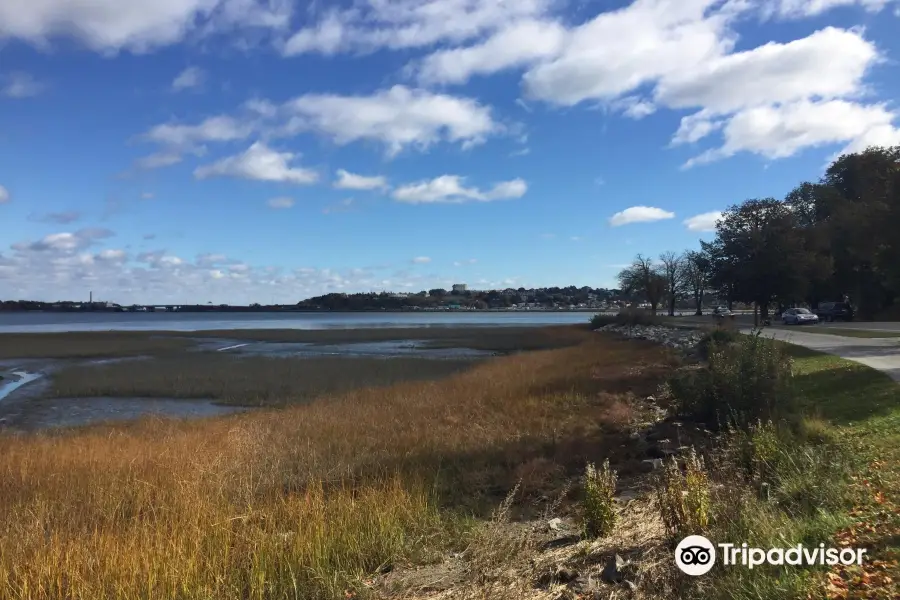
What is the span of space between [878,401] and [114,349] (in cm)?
6185

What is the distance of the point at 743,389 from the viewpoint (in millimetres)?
14055

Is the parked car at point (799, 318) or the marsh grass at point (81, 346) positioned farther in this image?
the marsh grass at point (81, 346)

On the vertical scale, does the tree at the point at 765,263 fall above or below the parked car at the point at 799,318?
above

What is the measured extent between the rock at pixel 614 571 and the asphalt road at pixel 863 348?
12.9m

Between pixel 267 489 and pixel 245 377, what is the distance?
27318mm

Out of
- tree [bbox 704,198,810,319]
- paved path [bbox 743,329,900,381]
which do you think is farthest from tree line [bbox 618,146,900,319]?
paved path [bbox 743,329,900,381]

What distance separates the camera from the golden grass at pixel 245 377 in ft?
103

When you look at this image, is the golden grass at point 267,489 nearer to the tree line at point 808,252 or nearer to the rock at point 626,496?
the rock at point 626,496

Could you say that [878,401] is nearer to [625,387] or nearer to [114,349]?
[625,387]

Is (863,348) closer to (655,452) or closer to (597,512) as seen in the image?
(655,452)

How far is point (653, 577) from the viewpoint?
20.5 ft

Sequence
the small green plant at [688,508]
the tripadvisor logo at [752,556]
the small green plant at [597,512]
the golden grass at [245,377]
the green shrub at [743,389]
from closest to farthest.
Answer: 1. the tripadvisor logo at [752,556]
2. the small green plant at [688,508]
3. the small green plant at [597,512]
4. the green shrub at [743,389]
5. the golden grass at [245,377]

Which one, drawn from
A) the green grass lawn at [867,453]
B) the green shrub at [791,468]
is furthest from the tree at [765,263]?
the green shrub at [791,468]

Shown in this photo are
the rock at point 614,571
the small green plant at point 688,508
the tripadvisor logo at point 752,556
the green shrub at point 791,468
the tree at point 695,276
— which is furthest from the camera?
the tree at point 695,276
